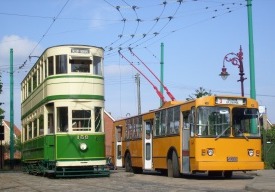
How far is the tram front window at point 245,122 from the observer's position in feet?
62.5

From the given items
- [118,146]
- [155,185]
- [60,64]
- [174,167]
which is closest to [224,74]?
[118,146]

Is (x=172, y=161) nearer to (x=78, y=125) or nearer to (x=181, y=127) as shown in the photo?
(x=181, y=127)

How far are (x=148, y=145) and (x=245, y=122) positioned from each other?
5914 mm

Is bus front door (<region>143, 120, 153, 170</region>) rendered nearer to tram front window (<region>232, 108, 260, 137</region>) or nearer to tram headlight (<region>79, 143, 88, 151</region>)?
tram headlight (<region>79, 143, 88, 151</region>)

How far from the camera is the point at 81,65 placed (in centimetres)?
2236

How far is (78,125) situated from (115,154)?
776 centimetres

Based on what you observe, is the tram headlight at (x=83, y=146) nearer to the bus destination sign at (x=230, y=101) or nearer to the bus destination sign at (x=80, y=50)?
the bus destination sign at (x=80, y=50)

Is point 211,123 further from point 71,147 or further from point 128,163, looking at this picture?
point 128,163

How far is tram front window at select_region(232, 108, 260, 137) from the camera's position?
750 inches

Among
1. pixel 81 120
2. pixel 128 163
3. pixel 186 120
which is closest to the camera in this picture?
pixel 186 120

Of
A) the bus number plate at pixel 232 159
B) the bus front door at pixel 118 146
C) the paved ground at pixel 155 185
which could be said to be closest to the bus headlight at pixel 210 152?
the bus number plate at pixel 232 159

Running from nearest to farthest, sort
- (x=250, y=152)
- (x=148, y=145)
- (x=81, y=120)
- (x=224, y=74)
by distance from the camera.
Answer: (x=250, y=152), (x=81, y=120), (x=148, y=145), (x=224, y=74)

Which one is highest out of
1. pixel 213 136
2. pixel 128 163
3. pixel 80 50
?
pixel 80 50

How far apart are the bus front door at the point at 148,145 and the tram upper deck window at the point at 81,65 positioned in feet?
12.5
